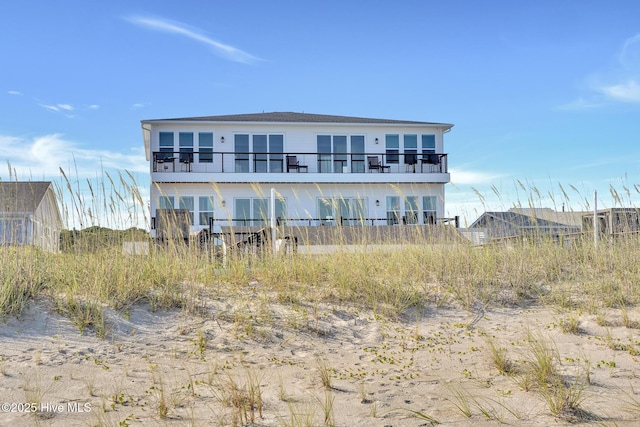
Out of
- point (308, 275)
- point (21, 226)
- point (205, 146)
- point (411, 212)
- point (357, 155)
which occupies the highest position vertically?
point (205, 146)

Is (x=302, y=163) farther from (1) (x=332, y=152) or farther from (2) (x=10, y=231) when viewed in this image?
(2) (x=10, y=231)

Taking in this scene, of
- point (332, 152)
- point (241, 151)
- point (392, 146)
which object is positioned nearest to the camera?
point (241, 151)

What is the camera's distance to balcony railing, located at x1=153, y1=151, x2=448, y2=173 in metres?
21.3

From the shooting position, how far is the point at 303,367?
4164mm

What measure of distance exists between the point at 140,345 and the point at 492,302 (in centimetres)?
379

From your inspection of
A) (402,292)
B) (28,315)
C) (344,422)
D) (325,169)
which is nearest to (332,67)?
(325,169)

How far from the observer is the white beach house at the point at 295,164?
21.0 m

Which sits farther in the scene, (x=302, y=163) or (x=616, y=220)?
(x=302, y=163)

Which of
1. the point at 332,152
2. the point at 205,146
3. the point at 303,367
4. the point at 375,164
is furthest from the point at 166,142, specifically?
the point at 303,367

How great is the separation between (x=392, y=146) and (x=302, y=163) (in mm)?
4098

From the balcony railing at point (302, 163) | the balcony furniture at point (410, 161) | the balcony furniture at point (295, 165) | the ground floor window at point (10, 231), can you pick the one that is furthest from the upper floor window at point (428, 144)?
the ground floor window at point (10, 231)

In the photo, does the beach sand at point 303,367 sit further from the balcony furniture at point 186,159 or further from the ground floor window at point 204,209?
the balcony furniture at point 186,159

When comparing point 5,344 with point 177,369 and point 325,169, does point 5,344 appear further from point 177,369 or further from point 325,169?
point 325,169

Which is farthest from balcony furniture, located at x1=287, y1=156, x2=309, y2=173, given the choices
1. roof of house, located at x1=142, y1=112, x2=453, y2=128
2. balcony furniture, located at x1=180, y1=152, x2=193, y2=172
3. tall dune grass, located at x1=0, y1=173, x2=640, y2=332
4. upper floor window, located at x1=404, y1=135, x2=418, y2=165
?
tall dune grass, located at x1=0, y1=173, x2=640, y2=332
